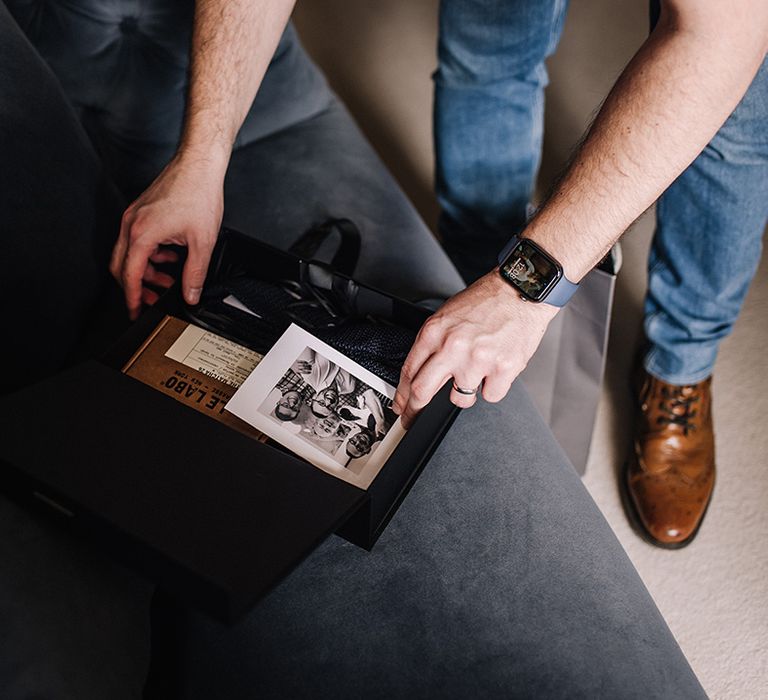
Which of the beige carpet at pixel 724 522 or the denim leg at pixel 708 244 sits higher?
the denim leg at pixel 708 244

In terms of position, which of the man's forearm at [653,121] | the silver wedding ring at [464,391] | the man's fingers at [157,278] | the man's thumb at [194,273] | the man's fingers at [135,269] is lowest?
the man's fingers at [157,278]

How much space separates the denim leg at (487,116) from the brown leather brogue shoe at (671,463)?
43 cm

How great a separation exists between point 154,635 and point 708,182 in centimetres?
98

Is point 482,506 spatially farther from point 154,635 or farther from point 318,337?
point 154,635

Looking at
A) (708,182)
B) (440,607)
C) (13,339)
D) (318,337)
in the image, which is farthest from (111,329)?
(708,182)

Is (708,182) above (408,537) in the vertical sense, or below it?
above

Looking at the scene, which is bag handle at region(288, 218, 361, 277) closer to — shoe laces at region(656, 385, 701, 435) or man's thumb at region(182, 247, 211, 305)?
man's thumb at region(182, 247, 211, 305)

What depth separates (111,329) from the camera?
1.11m

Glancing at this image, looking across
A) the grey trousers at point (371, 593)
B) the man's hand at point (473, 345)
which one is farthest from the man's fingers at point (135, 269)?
the man's hand at point (473, 345)

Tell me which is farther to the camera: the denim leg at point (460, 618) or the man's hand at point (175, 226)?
the man's hand at point (175, 226)

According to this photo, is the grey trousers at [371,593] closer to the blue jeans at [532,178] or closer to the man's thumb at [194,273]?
the man's thumb at [194,273]

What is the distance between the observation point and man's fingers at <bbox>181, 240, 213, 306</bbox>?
0.92 metres

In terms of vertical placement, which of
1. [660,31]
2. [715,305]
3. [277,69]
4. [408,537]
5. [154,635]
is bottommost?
[154,635]

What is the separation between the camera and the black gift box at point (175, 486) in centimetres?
65
